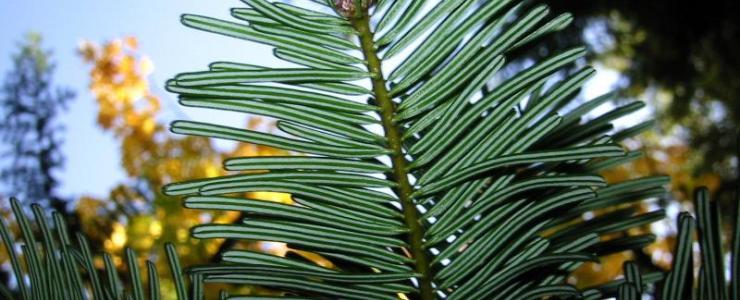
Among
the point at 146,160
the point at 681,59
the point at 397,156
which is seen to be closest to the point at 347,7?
the point at 397,156

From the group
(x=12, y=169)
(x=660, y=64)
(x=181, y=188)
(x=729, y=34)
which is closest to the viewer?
(x=181, y=188)

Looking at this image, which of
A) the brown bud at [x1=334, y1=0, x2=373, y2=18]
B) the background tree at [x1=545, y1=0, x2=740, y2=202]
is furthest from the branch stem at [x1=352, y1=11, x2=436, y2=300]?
the background tree at [x1=545, y1=0, x2=740, y2=202]

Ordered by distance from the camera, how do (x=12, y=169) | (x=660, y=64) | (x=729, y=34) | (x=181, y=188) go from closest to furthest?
(x=181, y=188)
(x=12, y=169)
(x=729, y=34)
(x=660, y=64)

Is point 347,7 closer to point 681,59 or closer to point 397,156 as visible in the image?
point 397,156

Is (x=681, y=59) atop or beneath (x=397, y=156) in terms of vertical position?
atop

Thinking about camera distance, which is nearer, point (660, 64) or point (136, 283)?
point (136, 283)

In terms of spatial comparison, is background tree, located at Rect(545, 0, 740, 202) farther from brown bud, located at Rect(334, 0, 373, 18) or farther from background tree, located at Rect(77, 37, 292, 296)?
brown bud, located at Rect(334, 0, 373, 18)

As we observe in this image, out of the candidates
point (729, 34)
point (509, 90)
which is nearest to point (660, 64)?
point (729, 34)

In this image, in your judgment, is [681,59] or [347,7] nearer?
[347,7]

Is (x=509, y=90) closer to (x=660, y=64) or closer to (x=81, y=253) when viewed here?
(x=81, y=253)

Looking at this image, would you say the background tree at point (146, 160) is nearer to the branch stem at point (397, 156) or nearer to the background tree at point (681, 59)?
the branch stem at point (397, 156)

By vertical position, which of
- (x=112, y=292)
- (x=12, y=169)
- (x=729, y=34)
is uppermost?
(x=729, y=34)
